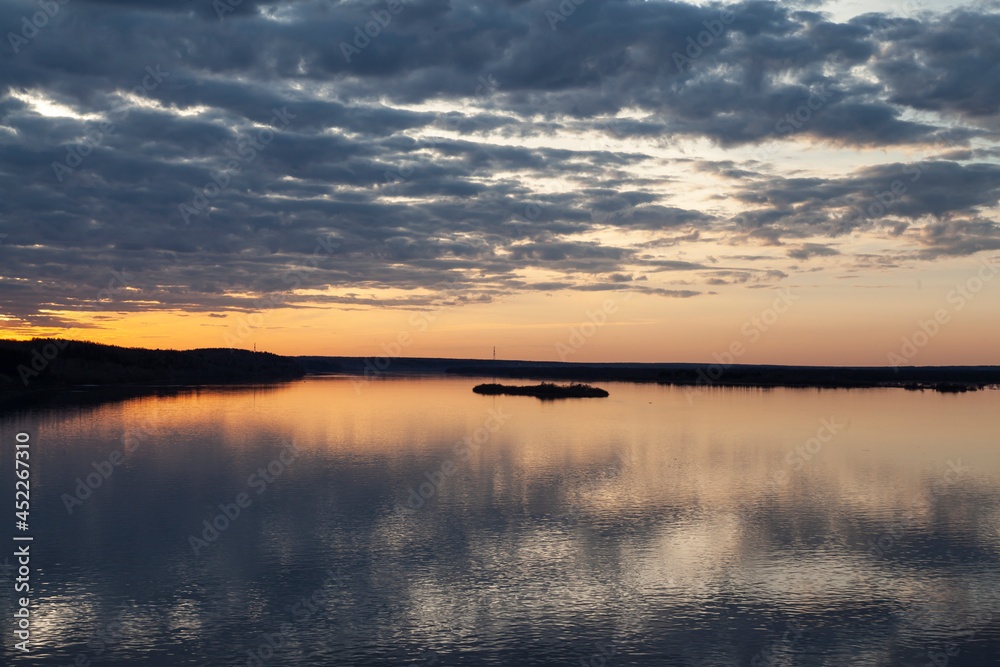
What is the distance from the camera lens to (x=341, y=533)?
66.0 feet

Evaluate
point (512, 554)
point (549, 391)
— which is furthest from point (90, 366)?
point (512, 554)

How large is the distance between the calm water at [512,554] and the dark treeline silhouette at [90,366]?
7104cm

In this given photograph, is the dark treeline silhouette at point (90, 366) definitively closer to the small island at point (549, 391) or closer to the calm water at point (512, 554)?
the small island at point (549, 391)

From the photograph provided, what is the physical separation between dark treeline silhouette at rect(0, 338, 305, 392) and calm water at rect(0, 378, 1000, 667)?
2797 inches

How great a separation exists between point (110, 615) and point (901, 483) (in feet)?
85.3

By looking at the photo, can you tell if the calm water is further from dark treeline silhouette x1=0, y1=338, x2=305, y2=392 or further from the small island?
dark treeline silhouette x1=0, y1=338, x2=305, y2=392

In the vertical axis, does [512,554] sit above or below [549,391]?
below

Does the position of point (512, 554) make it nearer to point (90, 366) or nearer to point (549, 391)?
point (549, 391)

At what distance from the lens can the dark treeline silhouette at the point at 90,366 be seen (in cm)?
9725

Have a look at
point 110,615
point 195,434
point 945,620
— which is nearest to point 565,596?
point 945,620

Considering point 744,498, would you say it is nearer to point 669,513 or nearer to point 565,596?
point 669,513

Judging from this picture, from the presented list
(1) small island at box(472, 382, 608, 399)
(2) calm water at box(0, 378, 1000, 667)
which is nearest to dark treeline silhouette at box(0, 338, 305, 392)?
(1) small island at box(472, 382, 608, 399)

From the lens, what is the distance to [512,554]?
18.2m

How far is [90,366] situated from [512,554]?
112739mm
